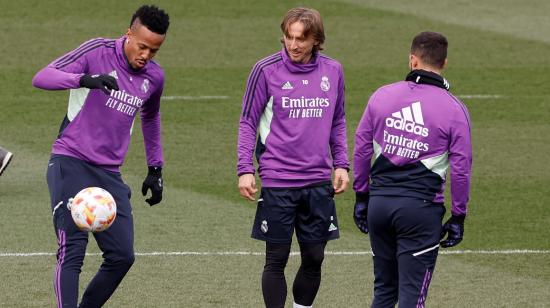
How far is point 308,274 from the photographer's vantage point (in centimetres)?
846

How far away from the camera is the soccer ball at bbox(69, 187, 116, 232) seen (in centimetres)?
777

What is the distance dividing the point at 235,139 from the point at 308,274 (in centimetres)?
733

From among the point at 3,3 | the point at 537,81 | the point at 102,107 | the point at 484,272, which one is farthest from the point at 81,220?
the point at 3,3

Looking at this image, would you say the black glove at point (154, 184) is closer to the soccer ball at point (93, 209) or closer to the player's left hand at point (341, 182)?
the soccer ball at point (93, 209)

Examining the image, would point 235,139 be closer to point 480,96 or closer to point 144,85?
point 480,96

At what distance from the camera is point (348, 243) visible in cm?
1125

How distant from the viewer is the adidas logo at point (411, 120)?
741 cm

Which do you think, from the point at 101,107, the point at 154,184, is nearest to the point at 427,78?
the point at 101,107

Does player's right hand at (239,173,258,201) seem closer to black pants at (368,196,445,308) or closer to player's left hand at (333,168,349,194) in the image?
player's left hand at (333,168,349,194)

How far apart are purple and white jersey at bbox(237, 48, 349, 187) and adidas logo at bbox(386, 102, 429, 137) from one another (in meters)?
0.86

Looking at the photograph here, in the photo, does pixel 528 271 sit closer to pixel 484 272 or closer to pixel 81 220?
pixel 484 272

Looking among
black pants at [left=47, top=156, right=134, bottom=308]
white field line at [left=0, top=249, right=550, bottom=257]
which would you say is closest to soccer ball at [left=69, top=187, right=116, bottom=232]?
black pants at [left=47, top=156, right=134, bottom=308]

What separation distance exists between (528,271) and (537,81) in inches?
362

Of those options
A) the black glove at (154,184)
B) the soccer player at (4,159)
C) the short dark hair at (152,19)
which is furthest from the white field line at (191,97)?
the short dark hair at (152,19)
